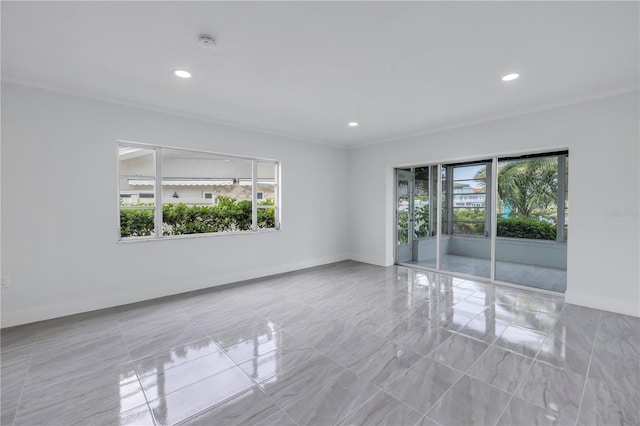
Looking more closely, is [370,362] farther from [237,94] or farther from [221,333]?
[237,94]

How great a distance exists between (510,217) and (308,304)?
12.4 ft

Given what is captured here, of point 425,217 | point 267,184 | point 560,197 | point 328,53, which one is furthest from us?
point 425,217

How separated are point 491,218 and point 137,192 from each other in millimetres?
5694

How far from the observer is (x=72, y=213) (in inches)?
137

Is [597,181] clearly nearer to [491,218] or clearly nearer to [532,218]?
[532,218]

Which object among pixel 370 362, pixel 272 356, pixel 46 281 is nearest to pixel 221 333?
pixel 272 356

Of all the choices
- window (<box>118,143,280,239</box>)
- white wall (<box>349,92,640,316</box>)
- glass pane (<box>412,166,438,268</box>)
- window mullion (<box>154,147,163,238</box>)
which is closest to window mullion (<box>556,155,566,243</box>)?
white wall (<box>349,92,640,316</box>)

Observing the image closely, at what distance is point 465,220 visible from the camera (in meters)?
5.66

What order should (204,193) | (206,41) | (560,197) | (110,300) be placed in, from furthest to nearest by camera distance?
(204,193), (560,197), (110,300), (206,41)

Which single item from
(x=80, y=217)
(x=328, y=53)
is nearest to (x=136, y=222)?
(x=80, y=217)

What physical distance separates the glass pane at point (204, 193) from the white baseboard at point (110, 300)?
83 centimetres

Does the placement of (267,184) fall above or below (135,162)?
below

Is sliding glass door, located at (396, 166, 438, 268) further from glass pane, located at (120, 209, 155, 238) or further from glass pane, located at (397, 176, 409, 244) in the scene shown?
glass pane, located at (120, 209, 155, 238)

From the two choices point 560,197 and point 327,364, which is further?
point 560,197
